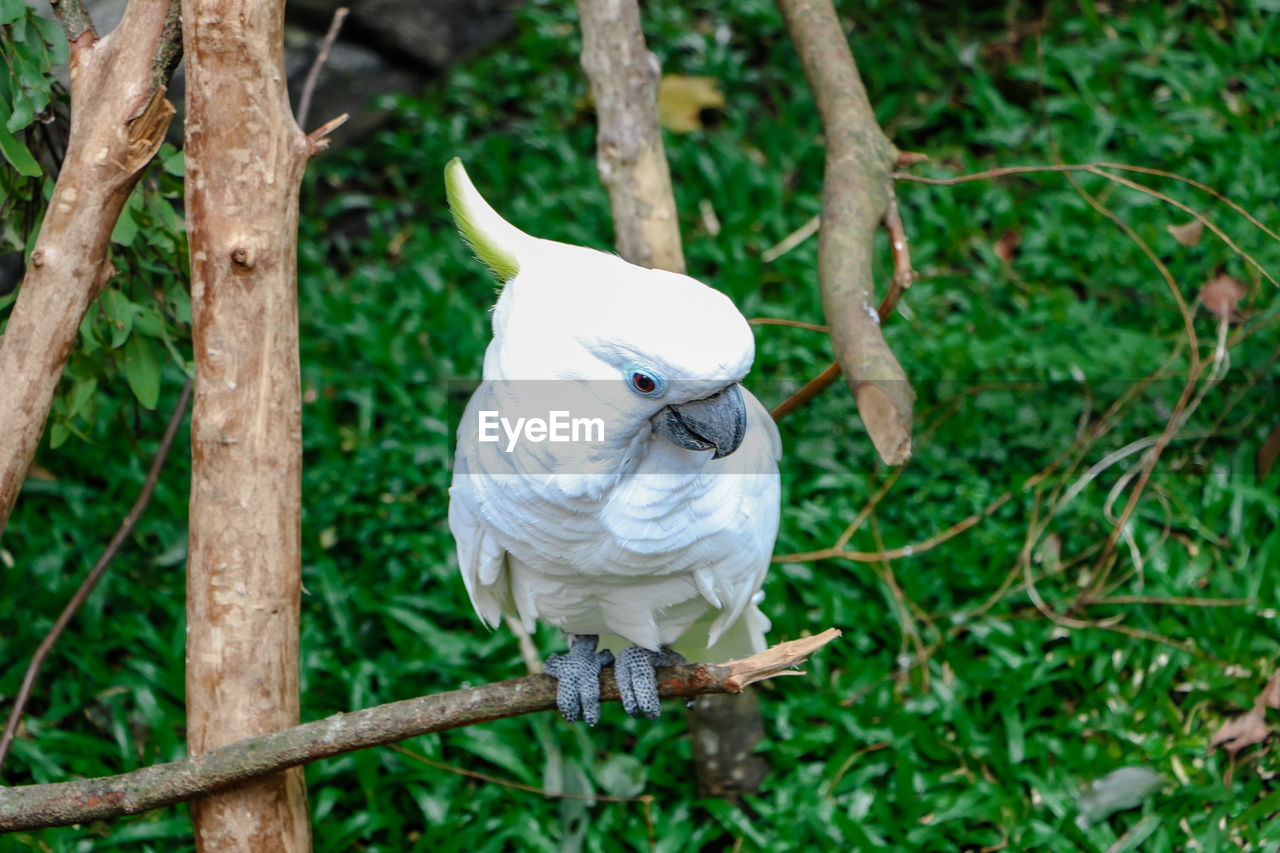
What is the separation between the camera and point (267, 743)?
60.0 inches

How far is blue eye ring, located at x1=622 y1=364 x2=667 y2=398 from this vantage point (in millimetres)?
1260

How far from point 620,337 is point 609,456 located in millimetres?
185

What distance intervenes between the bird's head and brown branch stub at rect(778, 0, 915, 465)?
0.24 metres

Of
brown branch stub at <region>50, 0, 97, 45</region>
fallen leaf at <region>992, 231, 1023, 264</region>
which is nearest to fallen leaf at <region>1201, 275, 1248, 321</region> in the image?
fallen leaf at <region>992, 231, 1023, 264</region>

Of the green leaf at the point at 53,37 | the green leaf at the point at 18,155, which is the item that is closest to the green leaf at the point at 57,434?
the green leaf at the point at 18,155

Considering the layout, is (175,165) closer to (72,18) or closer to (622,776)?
(72,18)

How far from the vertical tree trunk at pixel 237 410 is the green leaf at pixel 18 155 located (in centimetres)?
30

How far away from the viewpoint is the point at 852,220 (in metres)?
1.77

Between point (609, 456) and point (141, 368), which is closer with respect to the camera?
point (609, 456)

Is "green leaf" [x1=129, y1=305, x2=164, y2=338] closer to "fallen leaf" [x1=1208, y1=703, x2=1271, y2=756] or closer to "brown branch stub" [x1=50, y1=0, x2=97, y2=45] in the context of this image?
"brown branch stub" [x1=50, y1=0, x2=97, y2=45]

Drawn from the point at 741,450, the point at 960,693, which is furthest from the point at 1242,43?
the point at 741,450

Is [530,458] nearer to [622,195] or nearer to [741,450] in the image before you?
[741,450]

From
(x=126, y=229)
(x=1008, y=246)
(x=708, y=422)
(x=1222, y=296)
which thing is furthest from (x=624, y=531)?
(x=1008, y=246)

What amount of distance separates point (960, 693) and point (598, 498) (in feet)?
4.81
